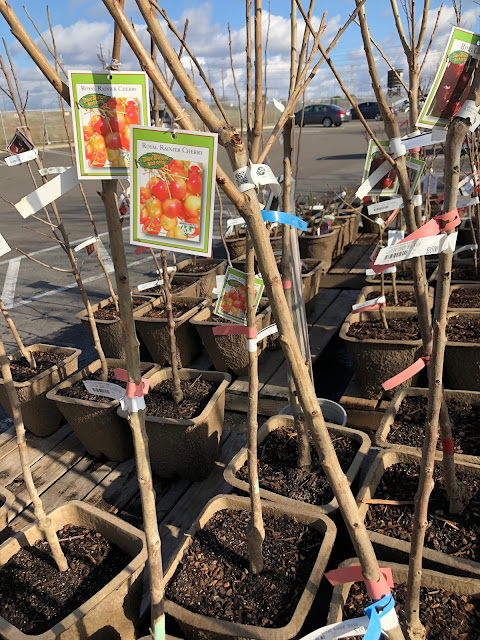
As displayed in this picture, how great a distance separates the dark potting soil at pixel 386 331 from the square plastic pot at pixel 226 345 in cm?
52

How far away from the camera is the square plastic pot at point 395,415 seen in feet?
5.44

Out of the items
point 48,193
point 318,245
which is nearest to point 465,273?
point 318,245

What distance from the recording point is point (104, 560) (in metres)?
1.55

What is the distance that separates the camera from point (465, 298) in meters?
2.89

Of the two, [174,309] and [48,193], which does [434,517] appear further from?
[174,309]

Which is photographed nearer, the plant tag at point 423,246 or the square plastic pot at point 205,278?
the plant tag at point 423,246

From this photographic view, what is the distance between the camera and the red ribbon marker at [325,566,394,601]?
0.99 meters

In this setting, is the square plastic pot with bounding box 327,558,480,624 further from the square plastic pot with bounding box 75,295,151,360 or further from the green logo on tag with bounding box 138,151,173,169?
the square plastic pot with bounding box 75,295,151,360

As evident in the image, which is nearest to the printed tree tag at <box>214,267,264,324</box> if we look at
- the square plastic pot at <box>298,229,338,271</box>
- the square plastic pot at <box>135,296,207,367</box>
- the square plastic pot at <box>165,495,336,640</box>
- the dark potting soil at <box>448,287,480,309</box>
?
the square plastic pot at <box>165,495,336,640</box>

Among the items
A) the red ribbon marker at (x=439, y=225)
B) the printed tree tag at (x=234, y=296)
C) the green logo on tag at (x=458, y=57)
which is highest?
the green logo on tag at (x=458, y=57)

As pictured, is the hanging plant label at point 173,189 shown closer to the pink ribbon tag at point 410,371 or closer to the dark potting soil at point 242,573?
the pink ribbon tag at point 410,371

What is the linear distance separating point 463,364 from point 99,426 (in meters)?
1.66

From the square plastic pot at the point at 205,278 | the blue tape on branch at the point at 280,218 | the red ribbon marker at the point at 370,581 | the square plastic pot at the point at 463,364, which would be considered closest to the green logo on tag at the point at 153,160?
the blue tape on branch at the point at 280,218

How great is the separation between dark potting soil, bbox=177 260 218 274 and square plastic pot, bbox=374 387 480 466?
2140mm
